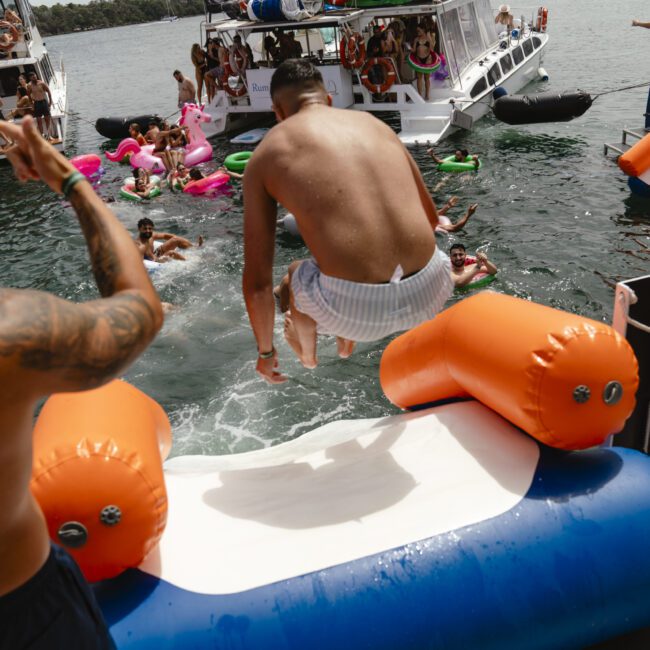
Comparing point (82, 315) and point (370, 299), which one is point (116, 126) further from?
point (82, 315)

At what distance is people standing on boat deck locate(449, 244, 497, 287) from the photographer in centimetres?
769

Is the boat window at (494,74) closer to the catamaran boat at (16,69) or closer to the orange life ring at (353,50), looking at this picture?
the orange life ring at (353,50)

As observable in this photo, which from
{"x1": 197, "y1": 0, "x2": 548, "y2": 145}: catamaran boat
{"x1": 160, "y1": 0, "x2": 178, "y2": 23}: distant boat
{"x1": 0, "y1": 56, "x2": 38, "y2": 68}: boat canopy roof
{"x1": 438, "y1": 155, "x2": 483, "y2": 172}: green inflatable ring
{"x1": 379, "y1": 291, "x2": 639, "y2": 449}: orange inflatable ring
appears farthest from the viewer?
{"x1": 160, "y1": 0, "x2": 178, "y2": 23}: distant boat

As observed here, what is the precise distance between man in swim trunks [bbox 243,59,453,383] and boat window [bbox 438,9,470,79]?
43.3 feet

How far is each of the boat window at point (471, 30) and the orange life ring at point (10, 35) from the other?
10947mm

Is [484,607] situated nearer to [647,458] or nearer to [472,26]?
[647,458]

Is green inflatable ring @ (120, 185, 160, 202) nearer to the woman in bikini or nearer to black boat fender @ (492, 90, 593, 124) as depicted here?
the woman in bikini

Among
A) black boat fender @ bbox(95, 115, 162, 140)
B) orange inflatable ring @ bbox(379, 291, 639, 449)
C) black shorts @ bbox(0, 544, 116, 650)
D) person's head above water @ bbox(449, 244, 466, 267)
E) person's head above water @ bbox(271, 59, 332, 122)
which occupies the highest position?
person's head above water @ bbox(271, 59, 332, 122)

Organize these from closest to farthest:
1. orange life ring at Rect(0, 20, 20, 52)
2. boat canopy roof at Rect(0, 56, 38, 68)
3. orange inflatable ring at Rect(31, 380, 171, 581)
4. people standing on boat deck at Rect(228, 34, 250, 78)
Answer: orange inflatable ring at Rect(31, 380, 171, 581) → people standing on boat deck at Rect(228, 34, 250, 78) → boat canopy roof at Rect(0, 56, 38, 68) → orange life ring at Rect(0, 20, 20, 52)

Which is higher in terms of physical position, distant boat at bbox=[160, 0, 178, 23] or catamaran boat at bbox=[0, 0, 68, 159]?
catamaran boat at bbox=[0, 0, 68, 159]

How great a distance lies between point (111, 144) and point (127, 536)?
57.1 ft

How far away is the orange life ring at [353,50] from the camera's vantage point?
47.9 feet

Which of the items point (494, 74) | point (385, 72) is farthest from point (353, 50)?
point (494, 74)

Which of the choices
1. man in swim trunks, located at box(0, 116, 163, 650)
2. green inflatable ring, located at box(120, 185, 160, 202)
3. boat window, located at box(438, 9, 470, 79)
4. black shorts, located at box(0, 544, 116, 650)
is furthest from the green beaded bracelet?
boat window, located at box(438, 9, 470, 79)
